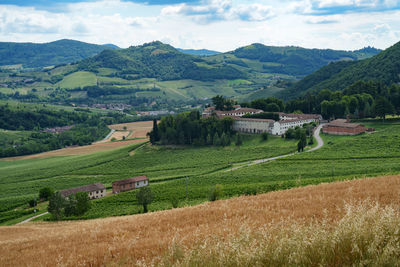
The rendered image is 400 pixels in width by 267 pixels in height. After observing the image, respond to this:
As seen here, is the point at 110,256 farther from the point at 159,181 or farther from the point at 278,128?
the point at 278,128

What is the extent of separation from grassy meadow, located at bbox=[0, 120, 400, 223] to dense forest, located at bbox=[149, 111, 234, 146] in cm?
373

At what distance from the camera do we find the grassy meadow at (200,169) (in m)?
55.9

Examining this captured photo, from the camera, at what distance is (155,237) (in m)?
14.2

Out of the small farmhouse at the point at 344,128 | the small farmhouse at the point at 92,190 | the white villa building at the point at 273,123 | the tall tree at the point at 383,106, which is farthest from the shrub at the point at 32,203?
the tall tree at the point at 383,106

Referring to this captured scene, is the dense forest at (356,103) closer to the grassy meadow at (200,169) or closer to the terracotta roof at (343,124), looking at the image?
the grassy meadow at (200,169)

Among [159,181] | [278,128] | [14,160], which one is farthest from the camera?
[14,160]

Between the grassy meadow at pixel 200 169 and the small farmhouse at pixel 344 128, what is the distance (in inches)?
115

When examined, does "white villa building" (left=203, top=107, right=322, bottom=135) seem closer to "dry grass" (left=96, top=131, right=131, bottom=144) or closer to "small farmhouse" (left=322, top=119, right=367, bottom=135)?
"small farmhouse" (left=322, top=119, right=367, bottom=135)

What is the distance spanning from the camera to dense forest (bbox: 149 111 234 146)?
108525 mm

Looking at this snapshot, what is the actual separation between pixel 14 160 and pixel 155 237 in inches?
5576

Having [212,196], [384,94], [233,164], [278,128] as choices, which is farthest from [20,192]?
[384,94]

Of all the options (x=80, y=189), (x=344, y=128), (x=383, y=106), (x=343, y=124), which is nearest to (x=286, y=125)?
(x=343, y=124)

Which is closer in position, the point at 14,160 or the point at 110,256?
the point at 110,256

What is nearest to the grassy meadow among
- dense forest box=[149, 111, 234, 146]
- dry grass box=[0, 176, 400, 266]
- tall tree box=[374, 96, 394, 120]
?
tall tree box=[374, 96, 394, 120]
